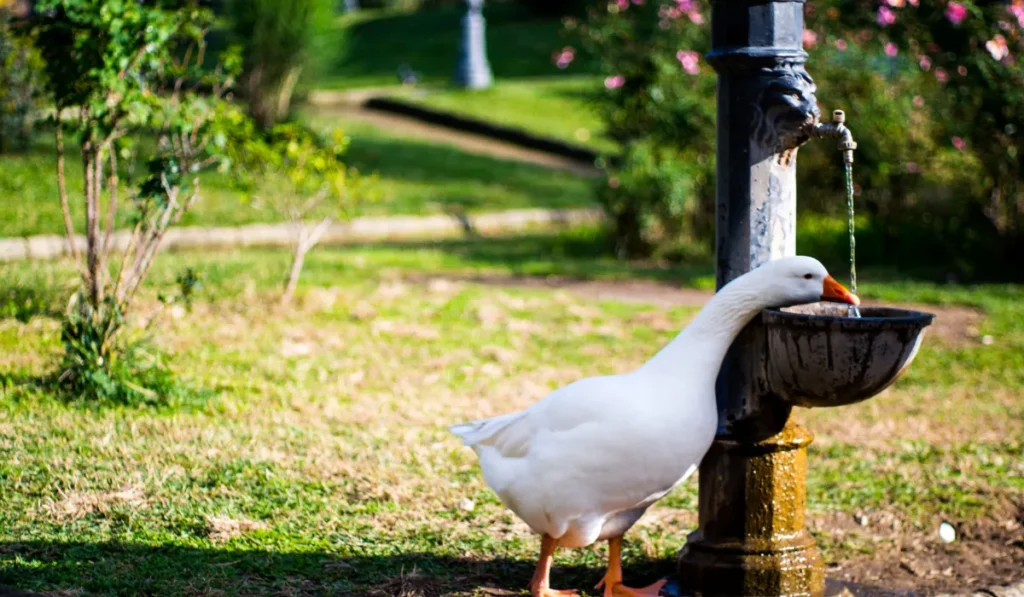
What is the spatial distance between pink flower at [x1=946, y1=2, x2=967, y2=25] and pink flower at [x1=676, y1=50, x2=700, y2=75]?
4.01 metres

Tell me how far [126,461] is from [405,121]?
14427mm

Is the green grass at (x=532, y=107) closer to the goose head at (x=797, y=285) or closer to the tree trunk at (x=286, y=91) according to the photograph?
the tree trunk at (x=286, y=91)

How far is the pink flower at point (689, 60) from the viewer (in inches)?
433

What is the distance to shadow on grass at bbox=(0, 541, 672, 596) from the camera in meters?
3.53

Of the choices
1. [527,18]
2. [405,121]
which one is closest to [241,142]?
[405,121]

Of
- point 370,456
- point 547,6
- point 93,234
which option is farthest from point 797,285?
point 547,6

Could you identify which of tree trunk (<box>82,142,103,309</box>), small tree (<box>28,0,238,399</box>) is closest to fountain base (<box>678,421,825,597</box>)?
small tree (<box>28,0,238,399</box>)

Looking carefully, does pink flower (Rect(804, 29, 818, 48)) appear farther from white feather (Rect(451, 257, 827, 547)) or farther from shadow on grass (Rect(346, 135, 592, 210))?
white feather (Rect(451, 257, 827, 547))

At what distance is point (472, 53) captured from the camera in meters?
20.8

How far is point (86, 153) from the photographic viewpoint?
17.3ft

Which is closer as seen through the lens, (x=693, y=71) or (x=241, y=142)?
(x=241, y=142)

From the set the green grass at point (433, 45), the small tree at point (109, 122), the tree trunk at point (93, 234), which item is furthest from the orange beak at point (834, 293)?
the green grass at point (433, 45)

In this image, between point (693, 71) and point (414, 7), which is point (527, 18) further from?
point (693, 71)

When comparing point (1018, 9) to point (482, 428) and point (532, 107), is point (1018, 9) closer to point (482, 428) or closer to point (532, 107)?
point (482, 428)
